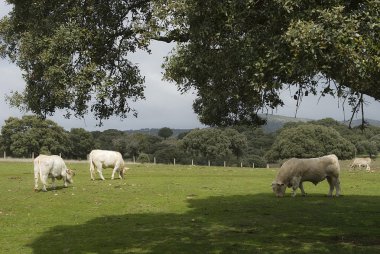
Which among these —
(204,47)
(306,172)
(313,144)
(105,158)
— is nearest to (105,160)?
(105,158)

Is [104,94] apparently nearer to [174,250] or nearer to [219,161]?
[174,250]

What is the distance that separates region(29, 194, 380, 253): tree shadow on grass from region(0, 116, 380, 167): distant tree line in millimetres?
87337

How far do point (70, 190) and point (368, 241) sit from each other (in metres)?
19.1

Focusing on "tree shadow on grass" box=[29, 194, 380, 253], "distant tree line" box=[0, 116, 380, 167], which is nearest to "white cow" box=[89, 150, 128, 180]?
"tree shadow on grass" box=[29, 194, 380, 253]

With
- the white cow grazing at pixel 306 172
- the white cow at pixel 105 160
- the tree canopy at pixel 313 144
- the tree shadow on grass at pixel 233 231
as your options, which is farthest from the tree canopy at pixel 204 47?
the tree canopy at pixel 313 144

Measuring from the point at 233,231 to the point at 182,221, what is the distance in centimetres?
298

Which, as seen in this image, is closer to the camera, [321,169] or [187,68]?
[187,68]

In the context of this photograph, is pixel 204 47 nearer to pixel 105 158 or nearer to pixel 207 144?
pixel 105 158

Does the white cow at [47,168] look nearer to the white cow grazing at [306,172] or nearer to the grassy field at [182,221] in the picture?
the grassy field at [182,221]

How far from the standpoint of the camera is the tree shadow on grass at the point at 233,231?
51.7ft

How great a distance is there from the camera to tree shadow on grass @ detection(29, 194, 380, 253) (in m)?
15.8

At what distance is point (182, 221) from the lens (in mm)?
20906

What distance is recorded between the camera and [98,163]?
128 ft

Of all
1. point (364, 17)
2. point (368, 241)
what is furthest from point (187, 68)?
point (368, 241)
